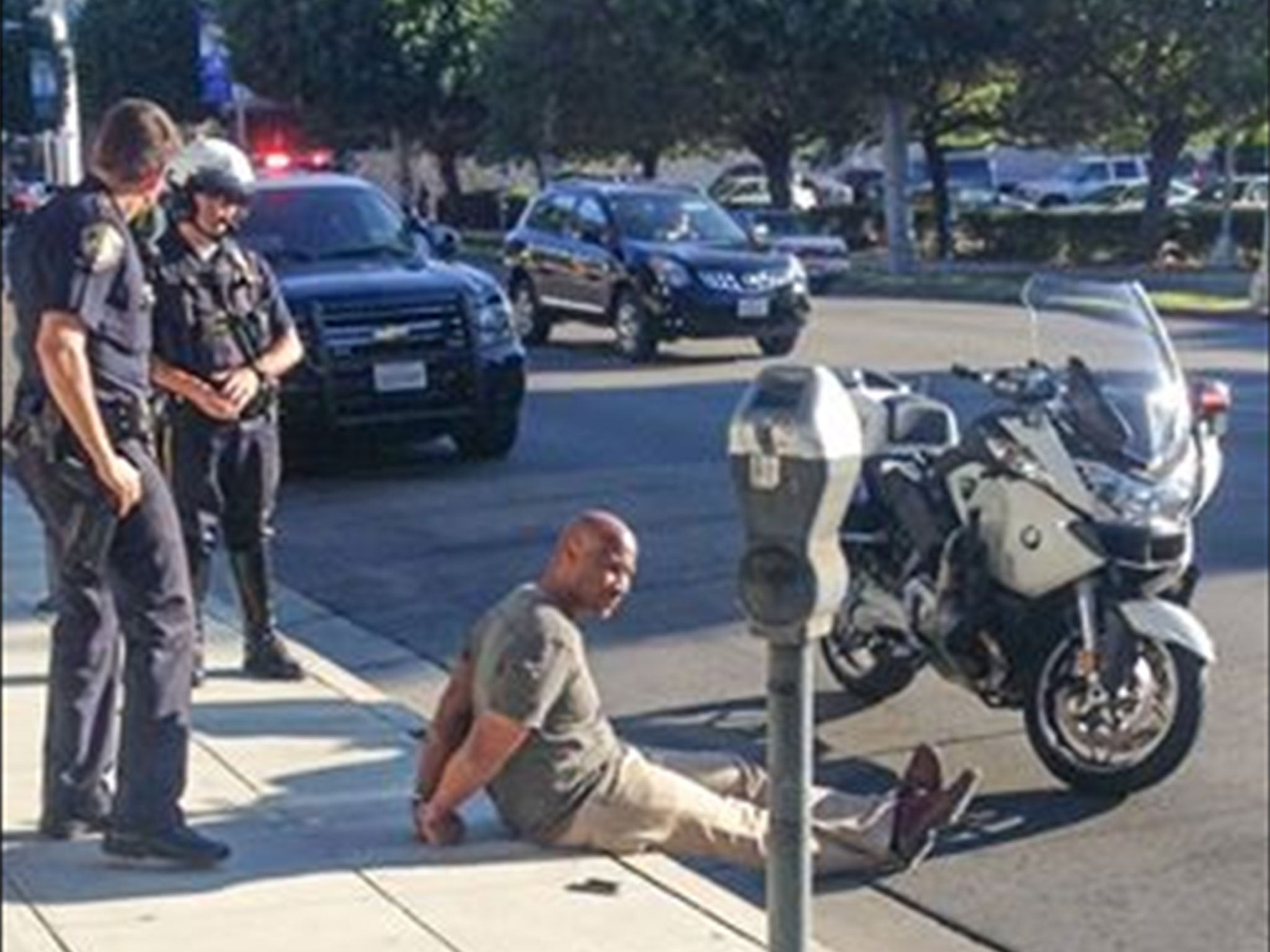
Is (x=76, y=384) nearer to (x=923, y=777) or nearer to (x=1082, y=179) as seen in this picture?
(x=923, y=777)

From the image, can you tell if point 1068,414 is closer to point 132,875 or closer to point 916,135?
point 916,135

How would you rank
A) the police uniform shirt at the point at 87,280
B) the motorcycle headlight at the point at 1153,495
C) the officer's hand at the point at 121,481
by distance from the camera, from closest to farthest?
the police uniform shirt at the point at 87,280 → the officer's hand at the point at 121,481 → the motorcycle headlight at the point at 1153,495

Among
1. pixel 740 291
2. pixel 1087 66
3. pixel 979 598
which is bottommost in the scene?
pixel 979 598

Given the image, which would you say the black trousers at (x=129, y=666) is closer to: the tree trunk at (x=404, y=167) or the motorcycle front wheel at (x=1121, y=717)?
the tree trunk at (x=404, y=167)

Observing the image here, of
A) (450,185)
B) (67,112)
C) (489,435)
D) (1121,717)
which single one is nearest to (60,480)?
(450,185)

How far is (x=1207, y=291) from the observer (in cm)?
827

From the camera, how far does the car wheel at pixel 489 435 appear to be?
392 inches

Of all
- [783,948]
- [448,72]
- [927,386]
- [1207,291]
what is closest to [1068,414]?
[927,386]

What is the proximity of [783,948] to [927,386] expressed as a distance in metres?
4.25

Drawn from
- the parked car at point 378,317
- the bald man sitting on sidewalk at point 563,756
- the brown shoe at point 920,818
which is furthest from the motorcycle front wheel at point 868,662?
the bald man sitting on sidewalk at point 563,756

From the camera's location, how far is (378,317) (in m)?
8.25

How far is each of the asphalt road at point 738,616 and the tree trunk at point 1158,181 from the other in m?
0.51

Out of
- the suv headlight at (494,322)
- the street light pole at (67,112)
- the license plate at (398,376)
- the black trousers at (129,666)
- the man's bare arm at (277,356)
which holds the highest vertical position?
the street light pole at (67,112)

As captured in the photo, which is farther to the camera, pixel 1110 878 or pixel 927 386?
pixel 927 386
